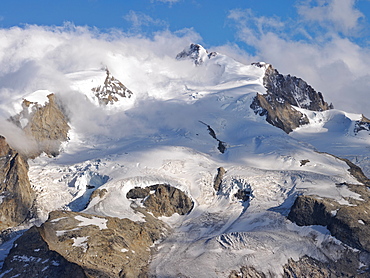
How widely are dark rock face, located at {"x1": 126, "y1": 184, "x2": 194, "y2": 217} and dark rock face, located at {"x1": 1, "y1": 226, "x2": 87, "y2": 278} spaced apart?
3928 cm

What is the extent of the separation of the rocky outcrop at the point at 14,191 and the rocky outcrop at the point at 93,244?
24612 mm

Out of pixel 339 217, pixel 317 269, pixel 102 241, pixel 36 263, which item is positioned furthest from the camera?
pixel 339 217

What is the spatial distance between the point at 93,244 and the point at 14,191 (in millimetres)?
47172

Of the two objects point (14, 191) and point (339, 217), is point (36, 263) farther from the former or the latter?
point (339, 217)

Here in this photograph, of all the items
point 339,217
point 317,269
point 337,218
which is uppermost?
point 339,217

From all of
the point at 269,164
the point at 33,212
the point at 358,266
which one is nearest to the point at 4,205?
the point at 33,212

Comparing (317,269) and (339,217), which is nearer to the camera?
(317,269)

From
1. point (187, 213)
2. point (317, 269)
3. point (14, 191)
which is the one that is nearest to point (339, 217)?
point (317, 269)

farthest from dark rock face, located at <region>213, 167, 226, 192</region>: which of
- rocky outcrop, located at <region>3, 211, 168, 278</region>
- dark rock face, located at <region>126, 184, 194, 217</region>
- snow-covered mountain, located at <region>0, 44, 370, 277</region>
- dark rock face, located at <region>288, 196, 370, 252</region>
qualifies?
rocky outcrop, located at <region>3, 211, 168, 278</region>

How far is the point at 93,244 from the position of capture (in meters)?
123

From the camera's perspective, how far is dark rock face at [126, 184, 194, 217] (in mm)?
155625

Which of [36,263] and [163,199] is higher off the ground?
[163,199]

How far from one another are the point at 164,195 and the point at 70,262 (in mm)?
51202

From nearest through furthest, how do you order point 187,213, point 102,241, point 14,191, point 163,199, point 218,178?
point 102,241 < point 187,213 < point 163,199 < point 14,191 < point 218,178
